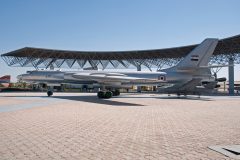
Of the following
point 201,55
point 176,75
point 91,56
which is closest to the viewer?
point 201,55

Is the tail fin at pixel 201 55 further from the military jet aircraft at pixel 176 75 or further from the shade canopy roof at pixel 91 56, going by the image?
the shade canopy roof at pixel 91 56

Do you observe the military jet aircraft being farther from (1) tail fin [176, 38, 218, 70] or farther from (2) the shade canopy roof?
(2) the shade canopy roof

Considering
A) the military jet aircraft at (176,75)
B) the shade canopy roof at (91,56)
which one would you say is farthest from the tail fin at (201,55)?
the shade canopy roof at (91,56)

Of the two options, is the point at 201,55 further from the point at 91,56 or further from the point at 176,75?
the point at 91,56

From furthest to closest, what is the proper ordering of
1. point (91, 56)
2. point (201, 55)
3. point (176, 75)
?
point (91, 56)
point (176, 75)
point (201, 55)

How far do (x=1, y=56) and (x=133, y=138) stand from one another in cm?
7466

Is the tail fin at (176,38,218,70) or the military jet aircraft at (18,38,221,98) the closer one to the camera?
the military jet aircraft at (18,38,221,98)

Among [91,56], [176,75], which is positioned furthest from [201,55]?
[91,56]

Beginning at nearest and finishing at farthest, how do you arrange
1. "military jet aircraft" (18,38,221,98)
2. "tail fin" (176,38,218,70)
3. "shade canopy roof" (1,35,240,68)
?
1. "military jet aircraft" (18,38,221,98)
2. "tail fin" (176,38,218,70)
3. "shade canopy roof" (1,35,240,68)

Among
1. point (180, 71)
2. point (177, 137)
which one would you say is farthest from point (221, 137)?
point (180, 71)

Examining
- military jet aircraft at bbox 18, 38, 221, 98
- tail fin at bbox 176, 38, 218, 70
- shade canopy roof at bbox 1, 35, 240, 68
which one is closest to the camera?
military jet aircraft at bbox 18, 38, 221, 98

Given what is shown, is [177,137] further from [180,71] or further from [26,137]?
[180,71]

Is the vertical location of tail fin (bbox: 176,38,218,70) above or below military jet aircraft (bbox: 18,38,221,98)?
above

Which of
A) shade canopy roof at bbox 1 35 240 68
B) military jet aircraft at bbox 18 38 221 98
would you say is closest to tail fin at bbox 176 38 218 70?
military jet aircraft at bbox 18 38 221 98
